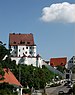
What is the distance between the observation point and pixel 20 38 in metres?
121

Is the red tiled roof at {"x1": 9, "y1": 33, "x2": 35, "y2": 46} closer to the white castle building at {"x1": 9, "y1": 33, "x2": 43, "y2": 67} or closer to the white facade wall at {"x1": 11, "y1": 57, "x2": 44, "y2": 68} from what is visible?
the white castle building at {"x1": 9, "y1": 33, "x2": 43, "y2": 67}

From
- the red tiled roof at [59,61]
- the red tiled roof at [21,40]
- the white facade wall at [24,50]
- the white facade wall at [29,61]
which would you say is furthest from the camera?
the red tiled roof at [59,61]

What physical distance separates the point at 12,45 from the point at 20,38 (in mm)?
3693

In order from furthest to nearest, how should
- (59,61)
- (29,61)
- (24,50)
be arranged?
(59,61) < (24,50) < (29,61)

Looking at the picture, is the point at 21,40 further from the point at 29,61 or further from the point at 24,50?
the point at 29,61

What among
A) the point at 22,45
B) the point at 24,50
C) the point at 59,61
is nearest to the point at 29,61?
the point at 24,50

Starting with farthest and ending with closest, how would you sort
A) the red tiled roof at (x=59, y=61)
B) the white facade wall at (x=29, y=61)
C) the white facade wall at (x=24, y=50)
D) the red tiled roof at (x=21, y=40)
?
the red tiled roof at (x=59, y=61), the red tiled roof at (x=21, y=40), the white facade wall at (x=24, y=50), the white facade wall at (x=29, y=61)

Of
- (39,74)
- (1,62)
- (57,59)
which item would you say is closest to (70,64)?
(57,59)

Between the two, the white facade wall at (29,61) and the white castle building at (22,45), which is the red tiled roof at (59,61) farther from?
the white facade wall at (29,61)

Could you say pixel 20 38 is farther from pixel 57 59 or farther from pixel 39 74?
pixel 39 74

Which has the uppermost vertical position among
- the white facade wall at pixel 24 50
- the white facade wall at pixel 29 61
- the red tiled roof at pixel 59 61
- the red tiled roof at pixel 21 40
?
the red tiled roof at pixel 21 40

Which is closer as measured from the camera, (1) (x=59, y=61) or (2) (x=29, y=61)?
(2) (x=29, y=61)

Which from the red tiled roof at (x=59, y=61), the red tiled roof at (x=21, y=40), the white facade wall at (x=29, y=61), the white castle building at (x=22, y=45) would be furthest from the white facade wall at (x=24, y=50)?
the red tiled roof at (x=59, y=61)

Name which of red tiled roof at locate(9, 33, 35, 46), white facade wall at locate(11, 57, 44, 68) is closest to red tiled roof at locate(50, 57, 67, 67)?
red tiled roof at locate(9, 33, 35, 46)
